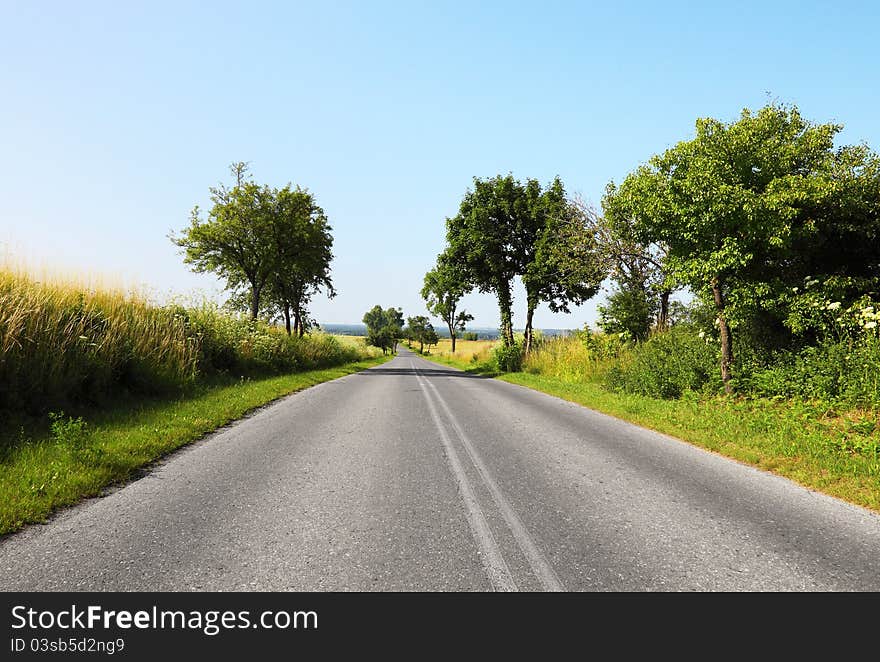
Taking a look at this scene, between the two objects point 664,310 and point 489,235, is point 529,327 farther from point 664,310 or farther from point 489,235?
point 664,310

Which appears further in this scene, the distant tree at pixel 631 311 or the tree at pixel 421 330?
the tree at pixel 421 330

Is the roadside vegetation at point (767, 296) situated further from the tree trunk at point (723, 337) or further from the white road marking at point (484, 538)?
the white road marking at point (484, 538)

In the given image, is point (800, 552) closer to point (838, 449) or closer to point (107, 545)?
point (838, 449)

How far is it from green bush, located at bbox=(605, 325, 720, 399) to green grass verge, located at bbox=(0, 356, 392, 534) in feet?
38.1

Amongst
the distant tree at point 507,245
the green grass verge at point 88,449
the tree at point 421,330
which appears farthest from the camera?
the tree at point 421,330

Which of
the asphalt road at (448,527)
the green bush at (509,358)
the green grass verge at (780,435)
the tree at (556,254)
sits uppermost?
the tree at (556,254)

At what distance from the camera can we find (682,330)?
56.3 ft

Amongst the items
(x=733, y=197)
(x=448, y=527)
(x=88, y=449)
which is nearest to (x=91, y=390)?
(x=88, y=449)

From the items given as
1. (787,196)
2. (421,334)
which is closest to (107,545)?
(787,196)

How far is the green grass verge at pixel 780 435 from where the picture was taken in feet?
20.4

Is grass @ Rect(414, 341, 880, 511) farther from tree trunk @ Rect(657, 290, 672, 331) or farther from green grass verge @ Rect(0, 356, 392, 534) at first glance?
green grass verge @ Rect(0, 356, 392, 534)

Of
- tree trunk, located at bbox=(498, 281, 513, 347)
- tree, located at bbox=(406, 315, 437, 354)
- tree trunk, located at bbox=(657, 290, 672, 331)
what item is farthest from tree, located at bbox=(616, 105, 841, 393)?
tree, located at bbox=(406, 315, 437, 354)

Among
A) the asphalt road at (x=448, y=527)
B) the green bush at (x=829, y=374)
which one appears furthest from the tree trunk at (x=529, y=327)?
the asphalt road at (x=448, y=527)

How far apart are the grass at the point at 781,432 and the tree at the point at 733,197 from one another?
208 cm
